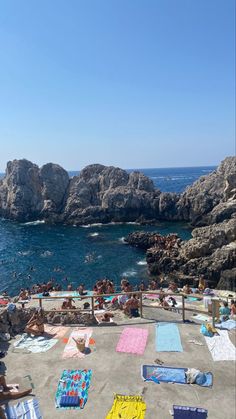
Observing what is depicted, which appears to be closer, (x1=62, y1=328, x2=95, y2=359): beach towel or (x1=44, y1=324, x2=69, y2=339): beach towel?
(x1=62, y1=328, x2=95, y2=359): beach towel

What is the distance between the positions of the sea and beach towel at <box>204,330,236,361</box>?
2632 centimetres

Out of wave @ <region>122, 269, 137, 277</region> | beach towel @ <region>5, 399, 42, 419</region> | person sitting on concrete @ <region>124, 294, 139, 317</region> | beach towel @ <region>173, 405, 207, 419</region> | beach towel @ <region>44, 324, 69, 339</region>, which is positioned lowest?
wave @ <region>122, 269, 137, 277</region>

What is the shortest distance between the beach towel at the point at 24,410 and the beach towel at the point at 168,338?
4.53 m

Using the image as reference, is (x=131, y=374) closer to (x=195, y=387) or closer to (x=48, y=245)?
(x=195, y=387)

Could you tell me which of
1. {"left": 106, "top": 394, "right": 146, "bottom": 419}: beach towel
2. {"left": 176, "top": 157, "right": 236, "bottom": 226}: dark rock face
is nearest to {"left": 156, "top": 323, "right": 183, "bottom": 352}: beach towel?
{"left": 106, "top": 394, "right": 146, "bottom": 419}: beach towel

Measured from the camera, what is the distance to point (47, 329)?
1498 cm

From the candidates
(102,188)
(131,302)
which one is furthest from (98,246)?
(131,302)

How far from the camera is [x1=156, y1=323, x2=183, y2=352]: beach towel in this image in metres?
13.1

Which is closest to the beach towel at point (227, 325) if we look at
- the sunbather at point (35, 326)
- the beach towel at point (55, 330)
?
the beach towel at point (55, 330)

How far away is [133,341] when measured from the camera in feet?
44.6

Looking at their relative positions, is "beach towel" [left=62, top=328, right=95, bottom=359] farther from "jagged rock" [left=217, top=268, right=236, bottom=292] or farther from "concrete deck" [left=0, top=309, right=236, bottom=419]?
"jagged rock" [left=217, top=268, right=236, bottom=292]

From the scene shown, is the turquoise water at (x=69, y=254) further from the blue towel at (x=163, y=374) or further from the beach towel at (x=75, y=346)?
the blue towel at (x=163, y=374)

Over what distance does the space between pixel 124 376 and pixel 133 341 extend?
202 cm

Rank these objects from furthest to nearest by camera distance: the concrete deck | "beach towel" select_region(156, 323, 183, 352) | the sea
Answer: the sea, "beach towel" select_region(156, 323, 183, 352), the concrete deck
